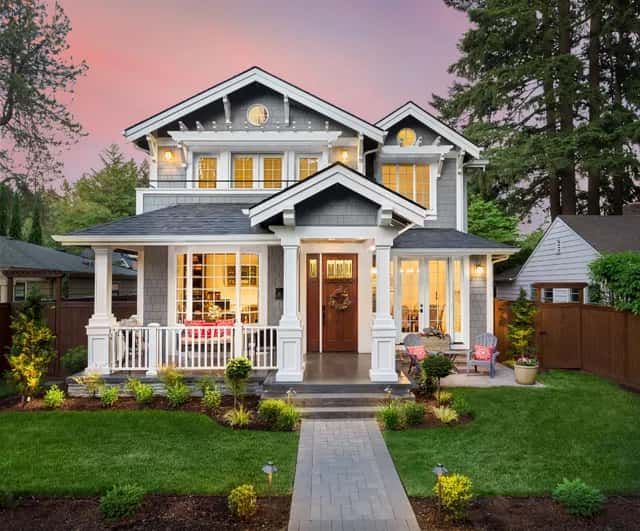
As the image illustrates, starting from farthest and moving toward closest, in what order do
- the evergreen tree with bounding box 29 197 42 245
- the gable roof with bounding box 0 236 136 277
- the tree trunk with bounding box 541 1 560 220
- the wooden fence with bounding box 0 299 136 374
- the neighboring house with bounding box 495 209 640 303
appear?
1. the evergreen tree with bounding box 29 197 42 245
2. the tree trunk with bounding box 541 1 560 220
3. the gable roof with bounding box 0 236 136 277
4. the neighboring house with bounding box 495 209 640 303
5. the wooden fence with bounding box 0 299 136 374

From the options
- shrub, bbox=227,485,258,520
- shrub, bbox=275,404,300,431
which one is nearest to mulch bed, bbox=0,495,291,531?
shrub, bbox=227,485,258,520

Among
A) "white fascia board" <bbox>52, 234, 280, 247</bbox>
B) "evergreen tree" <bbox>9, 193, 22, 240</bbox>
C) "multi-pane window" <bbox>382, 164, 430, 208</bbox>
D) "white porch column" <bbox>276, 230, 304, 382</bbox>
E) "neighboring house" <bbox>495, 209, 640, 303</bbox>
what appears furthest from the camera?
"evergreen tree" <bbox>9, 193, 22, 240</bbox>

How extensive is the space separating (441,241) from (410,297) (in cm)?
169

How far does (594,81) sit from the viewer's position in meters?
19.4

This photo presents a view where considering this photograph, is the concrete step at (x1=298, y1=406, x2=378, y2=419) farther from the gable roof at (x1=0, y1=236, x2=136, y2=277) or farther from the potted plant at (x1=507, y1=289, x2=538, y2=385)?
the gable roof at (x1=0, y1=236, x2=136, y2=277)

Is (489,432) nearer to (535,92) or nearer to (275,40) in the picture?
(535,92)

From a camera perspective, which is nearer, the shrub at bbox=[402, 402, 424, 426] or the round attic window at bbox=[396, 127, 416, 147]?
the shrub at bbox=[402, 402, 424, 426]

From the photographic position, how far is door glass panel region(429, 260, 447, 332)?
11031mm

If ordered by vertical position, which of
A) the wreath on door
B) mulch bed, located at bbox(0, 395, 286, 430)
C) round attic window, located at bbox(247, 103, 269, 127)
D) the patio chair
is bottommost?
mulch bed, located at bbox(0, 395, 286, 430)

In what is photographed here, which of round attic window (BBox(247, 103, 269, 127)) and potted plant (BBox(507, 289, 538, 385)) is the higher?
round attic window (BBox(247, 103, 269, 127))

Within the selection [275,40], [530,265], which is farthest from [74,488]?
[275,40]

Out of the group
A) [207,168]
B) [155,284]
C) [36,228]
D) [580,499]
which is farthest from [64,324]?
[36,228]

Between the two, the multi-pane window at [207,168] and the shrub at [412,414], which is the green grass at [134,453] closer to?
the shrub at [412,414]

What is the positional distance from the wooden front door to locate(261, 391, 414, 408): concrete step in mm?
2881
